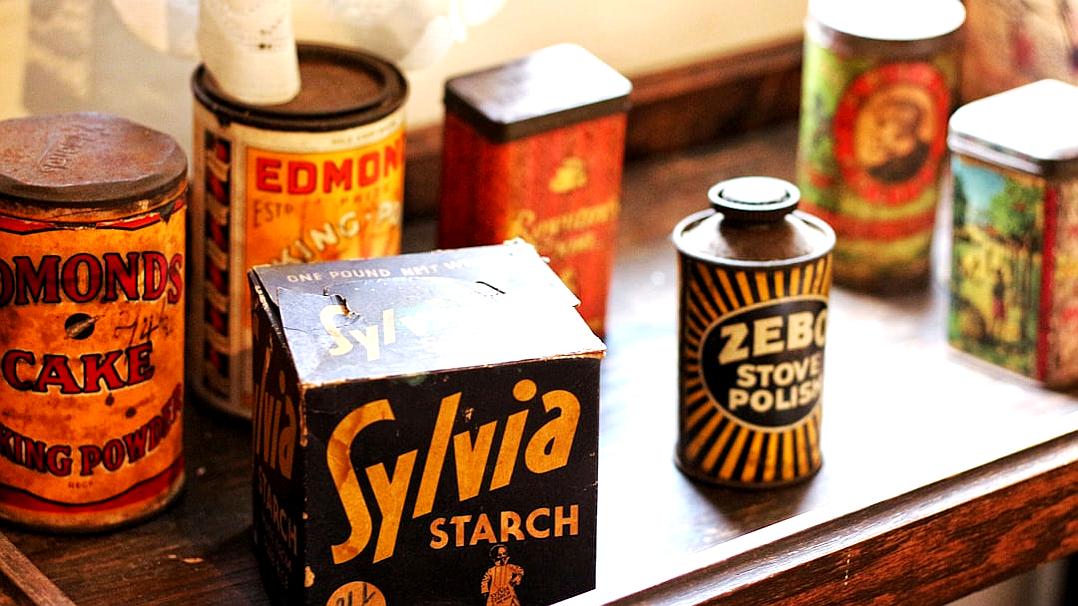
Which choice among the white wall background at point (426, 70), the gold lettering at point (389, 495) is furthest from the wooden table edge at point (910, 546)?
the white wall background at point (426, 70)

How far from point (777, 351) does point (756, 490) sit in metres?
0.11

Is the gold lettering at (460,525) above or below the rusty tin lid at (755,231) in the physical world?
below

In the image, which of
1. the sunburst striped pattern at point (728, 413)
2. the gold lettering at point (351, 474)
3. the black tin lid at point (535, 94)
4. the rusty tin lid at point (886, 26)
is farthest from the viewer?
the rusty tin lid at point (886, 26)

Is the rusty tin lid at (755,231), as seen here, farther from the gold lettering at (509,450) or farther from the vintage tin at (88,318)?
the vintage tin at (88,318)

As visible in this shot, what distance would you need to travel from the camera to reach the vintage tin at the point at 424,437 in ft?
2.78

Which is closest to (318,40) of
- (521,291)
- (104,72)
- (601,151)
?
(104,72)

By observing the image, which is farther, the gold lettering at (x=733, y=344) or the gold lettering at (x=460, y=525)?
the gold lettering at (x=733, y=344)

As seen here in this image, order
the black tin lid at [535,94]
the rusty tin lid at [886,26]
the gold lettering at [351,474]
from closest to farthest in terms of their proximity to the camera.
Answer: the gold lettering at [351,474], the black tin lid at [535,94], the rusty tin lid at [886,26]

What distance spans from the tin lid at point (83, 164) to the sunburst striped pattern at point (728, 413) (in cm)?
34

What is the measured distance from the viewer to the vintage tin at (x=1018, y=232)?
1156 millimetres

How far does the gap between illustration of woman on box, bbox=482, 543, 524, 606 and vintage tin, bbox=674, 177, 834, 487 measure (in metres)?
0.21

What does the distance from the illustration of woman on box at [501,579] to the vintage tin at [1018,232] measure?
1.62 ft

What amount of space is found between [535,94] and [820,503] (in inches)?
14.2

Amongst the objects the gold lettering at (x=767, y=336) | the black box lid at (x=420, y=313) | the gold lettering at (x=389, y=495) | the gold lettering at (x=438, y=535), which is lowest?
the gold lettering at (x=438, y=535)
